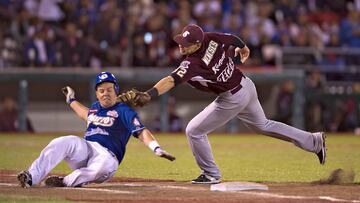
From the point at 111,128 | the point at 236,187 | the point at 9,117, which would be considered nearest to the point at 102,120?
the point at 111,128

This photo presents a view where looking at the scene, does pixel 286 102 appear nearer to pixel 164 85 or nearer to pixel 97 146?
pixel 164 85

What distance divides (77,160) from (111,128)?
47cm

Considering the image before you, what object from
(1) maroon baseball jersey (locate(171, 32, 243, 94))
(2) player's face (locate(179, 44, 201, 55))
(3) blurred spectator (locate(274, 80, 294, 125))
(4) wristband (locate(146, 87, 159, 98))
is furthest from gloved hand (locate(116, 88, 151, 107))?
(3) blurred spectator (locate(274, 80, 294, 125))

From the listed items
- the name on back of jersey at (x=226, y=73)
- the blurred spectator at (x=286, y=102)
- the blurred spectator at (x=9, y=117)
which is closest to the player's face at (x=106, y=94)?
the name on back of jersey at (x=226, y=73)

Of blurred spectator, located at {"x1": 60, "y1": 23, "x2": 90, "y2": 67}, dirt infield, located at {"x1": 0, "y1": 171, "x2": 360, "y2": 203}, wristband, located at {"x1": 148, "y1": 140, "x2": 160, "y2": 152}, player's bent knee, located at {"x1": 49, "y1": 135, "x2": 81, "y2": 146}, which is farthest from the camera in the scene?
blurred spectator, located at {"x1": 60, "y1": 23, "x2": 90, "y2": 67}

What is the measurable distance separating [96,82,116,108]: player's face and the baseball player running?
1.96ft

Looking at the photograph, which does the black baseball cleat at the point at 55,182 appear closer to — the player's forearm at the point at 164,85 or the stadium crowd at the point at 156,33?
the player's forearm at the point at 164,85

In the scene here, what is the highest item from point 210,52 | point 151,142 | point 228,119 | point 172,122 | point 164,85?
point 210,52

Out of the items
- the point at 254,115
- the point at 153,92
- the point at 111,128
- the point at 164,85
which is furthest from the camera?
the point at 254,115

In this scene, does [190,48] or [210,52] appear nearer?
[190,48]

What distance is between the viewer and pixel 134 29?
21.0 meters

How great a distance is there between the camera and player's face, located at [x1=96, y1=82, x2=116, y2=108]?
8367 millimetres

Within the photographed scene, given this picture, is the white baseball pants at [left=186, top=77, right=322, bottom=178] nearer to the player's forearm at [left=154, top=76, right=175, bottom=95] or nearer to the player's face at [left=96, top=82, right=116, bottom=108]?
the player's forearm at [left=154, top=76, right=175, bottom=95]

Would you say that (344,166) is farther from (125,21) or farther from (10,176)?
(125,21)
